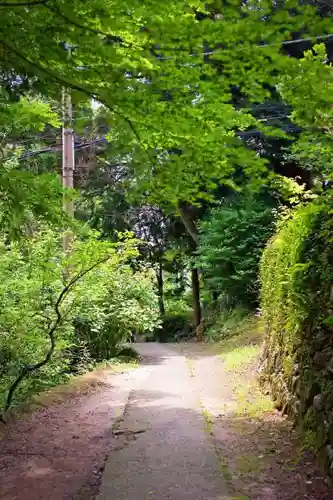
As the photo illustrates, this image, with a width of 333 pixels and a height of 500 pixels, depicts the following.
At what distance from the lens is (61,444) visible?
5918 mm

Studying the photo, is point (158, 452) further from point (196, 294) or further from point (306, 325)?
point (196, 294)

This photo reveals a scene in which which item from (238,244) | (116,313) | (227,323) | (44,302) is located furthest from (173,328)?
(44,302)

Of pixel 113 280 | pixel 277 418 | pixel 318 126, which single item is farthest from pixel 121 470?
pixel 113 280

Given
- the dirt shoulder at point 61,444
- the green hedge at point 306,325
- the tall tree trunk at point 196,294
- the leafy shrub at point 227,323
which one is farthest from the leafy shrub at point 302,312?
the tall tree trunk at point 196,294

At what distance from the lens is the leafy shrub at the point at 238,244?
15.6 m

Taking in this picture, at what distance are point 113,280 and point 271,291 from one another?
5.28 meters

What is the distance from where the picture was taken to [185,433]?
19.0 feet

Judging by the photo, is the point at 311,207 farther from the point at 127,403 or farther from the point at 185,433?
the point at 127,403

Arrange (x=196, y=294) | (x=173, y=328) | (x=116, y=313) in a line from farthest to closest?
(x=173, y=328) < (x=196, y=294) < (x=116, y=313)

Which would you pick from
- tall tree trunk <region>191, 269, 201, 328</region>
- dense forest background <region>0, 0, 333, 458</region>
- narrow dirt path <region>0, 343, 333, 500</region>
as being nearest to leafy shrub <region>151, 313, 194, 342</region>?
tall tree trunk <region>191, 269, 201, 328</region>

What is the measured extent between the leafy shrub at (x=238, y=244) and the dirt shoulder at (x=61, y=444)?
7.60 meters

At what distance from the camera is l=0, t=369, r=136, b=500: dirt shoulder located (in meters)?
4.55

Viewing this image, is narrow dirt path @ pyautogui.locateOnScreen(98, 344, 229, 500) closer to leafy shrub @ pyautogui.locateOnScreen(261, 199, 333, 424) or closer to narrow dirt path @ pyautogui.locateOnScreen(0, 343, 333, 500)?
narrow dirt path @ pyautogui.locateOnScreen(0, 343, 333, 500)

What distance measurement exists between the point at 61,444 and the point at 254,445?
236cm
